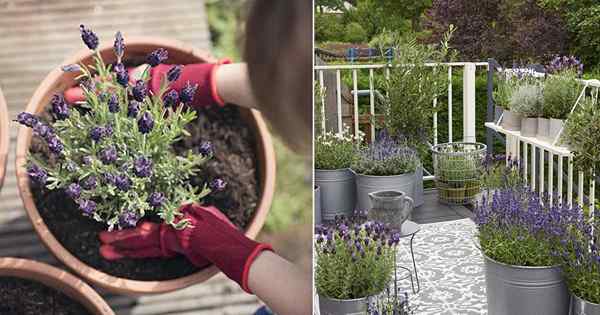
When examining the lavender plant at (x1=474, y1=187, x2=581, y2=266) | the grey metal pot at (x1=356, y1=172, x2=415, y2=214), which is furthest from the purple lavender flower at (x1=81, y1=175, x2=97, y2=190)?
the grey metal pot at (x1=356, y1=172, x2=415, y2=214)

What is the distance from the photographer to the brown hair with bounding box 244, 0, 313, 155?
3.17 feet

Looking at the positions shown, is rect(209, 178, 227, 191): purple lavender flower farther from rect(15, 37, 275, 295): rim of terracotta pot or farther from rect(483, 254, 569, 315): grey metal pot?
rect(483, 254, 569, 315): grey metal pot

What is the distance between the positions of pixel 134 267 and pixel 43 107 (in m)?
0.28

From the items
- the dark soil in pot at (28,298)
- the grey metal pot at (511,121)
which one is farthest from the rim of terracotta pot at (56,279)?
the grey metal pot at (511,121)

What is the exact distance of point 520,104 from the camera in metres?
3.21

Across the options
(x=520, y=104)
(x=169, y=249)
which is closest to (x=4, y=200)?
(x=169, y=249)

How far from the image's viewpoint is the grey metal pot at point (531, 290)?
2.13 m

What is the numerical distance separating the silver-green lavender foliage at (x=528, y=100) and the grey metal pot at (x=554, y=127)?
0.36 feet

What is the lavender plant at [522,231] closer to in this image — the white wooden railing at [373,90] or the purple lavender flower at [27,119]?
the white wooden railing at [373,90]

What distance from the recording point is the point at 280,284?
3.28ft

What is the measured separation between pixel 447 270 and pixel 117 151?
2403mm

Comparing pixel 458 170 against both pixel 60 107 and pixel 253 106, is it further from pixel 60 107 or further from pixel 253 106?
pixel 60 107

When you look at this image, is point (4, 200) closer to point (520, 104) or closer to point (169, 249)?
point (169, 249)

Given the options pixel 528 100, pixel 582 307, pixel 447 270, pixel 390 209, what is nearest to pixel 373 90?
pixel 528 100
